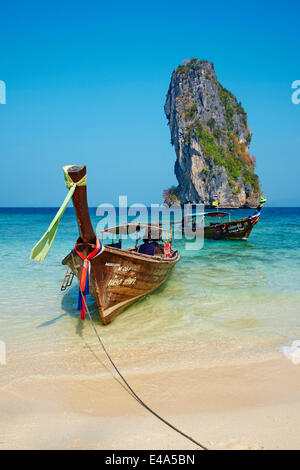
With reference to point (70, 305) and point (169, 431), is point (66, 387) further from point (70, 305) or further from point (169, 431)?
point (70, 305)

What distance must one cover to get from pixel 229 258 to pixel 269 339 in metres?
10.6

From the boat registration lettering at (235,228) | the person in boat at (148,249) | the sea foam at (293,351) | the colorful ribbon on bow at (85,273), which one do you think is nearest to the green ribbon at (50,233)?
the colorful ribbon on bow at (85,273)

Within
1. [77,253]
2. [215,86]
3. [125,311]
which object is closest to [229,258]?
[125,311]

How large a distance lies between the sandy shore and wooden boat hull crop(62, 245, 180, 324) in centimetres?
136

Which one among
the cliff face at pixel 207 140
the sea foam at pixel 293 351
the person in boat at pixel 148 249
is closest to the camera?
the sea foam at pixel 293 351

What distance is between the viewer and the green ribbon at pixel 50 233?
4.59 m

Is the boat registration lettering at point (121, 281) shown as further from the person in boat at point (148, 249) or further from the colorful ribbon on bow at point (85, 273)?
the person in boat at point (148, 249)

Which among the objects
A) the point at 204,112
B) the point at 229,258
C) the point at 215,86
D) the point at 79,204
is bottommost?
the point at 229,258

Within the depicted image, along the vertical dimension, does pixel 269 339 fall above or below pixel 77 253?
below

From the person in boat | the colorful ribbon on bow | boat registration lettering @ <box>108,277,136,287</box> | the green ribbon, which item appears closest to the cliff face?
the person in boat

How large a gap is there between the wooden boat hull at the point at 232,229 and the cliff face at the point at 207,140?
55.8 m

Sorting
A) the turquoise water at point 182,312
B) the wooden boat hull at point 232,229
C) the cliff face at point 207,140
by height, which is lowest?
the turquoise water at point 182,312

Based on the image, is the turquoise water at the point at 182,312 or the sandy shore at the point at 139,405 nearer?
the sandy shore at the point at 139,405

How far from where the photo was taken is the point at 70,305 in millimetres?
8258
